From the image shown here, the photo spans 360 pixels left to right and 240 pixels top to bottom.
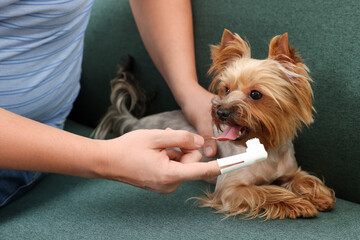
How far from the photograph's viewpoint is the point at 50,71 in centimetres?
117

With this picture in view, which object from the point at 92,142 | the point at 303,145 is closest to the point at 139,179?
the point at 92,142

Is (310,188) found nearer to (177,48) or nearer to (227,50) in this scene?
(227,50)

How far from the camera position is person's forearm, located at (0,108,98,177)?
2.73 ft

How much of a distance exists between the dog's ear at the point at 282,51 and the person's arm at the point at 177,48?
0.26 metres

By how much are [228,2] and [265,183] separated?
62 cm

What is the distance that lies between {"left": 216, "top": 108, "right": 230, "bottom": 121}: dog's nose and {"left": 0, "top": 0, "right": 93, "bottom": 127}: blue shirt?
19.9 inches

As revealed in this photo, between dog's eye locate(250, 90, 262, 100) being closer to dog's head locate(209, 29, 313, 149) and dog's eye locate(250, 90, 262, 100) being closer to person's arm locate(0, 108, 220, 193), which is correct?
dog's head locate(209, 29, 313, 149)

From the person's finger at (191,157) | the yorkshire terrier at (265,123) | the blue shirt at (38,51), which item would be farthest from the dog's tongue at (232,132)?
the blue shirt at (38,51)

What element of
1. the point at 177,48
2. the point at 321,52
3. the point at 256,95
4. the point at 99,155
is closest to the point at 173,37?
the point at 177,48

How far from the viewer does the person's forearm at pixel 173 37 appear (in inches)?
51.6

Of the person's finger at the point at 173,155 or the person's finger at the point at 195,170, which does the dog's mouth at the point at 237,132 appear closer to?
the person's finger at the point at 173,155

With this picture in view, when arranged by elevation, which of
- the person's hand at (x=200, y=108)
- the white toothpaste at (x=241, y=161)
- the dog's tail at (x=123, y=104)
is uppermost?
the white toothpaste at (x=241, y=161)

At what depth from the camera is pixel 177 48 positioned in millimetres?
1330

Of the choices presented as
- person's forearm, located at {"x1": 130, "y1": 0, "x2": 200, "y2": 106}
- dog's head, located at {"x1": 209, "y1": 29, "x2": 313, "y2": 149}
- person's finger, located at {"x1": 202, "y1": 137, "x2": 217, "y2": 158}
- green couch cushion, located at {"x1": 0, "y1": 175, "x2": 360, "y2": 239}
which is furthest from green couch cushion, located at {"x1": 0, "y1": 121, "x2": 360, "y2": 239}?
person's forearm, located at {"x1": 130, "y1": 0, "x2": 200, "y2": 106}
